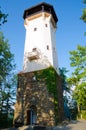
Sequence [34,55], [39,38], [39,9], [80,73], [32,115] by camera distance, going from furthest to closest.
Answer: [39,9]
[39,38]
[34,55]
[32,115]
[80,73]

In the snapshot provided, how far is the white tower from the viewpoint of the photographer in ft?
78.7

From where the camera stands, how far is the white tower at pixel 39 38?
78.7 ft

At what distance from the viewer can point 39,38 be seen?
2542 centimetres

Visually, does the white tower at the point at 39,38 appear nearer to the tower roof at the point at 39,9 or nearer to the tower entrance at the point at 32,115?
the tower roof at the point at 39,9

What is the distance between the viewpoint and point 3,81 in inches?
997

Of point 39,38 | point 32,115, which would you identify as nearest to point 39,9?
point 39,38

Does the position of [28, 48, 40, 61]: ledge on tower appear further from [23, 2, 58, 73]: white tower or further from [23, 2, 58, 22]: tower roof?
[23, 2, 58, 22]: tower roof

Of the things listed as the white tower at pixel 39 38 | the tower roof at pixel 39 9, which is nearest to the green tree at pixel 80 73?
the white tower at pixel 39 38

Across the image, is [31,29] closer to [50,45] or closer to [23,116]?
[50,45]

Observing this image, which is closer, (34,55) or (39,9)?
(34,55)

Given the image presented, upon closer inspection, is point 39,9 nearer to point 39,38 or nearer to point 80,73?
point 39,38

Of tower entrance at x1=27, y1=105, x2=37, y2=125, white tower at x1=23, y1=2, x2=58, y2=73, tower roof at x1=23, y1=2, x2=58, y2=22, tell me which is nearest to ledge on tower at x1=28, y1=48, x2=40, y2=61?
white tower at x1=23, y1=2, x2=58, y2=73

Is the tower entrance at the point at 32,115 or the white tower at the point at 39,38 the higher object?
the white tower at the point at 39,38

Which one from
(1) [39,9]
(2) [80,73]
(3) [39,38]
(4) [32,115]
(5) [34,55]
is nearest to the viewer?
(2) [80,73]
